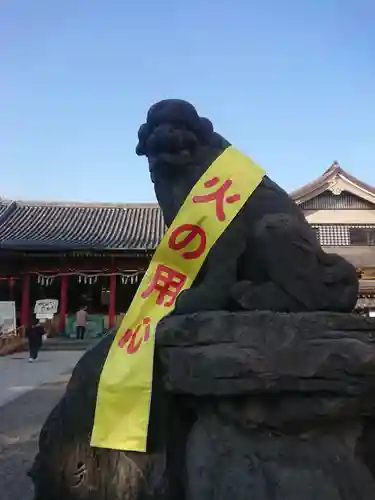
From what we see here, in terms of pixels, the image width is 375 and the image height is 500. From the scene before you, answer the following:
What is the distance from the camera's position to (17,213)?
22625 millimetres

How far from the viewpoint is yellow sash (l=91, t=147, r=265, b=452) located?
2.13 metres

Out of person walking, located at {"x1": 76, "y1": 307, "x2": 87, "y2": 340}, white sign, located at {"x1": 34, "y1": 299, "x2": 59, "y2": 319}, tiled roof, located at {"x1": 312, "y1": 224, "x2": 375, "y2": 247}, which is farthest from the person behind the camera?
tiled roof, located at {"x1": 312, "y1": 224, "x2": 375, "y2": 247}

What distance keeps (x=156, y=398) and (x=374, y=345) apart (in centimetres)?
93

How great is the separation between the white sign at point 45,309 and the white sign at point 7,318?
4.68ft

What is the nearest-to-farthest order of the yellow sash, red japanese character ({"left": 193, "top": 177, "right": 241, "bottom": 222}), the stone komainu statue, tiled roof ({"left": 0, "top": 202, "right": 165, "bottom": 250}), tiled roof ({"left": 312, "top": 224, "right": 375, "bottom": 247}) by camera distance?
the stone komainu statue → the yellow sash → red japanese character ({"left": 193, "top": 177, "right": 241, "bottom": 222}) → tiled roof ({"left": 0, "top": 202, "right": 165, "bottom": 250}) → tiled roof ({"left": 312, "top": 224, "right": 375, "bottom": 247})

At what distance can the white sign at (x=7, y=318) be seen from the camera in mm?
16094

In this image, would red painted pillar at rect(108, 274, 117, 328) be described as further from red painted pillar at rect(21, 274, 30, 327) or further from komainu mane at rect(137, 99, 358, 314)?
komainu mane at rect(137, 99, 358, 314)

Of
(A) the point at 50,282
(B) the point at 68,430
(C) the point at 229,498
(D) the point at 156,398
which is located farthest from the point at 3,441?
(A) the point at 50,282

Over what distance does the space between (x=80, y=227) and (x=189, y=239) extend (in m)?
19.8

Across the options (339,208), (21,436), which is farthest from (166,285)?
(339,208)

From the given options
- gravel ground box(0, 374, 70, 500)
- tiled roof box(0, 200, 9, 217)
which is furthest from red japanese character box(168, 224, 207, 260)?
tiled roof box(0, 200, 9, 217)

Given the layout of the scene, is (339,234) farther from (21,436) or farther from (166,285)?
(166,285)

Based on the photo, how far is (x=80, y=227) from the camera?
71.1ft

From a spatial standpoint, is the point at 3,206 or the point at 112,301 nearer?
the point at 112,301
